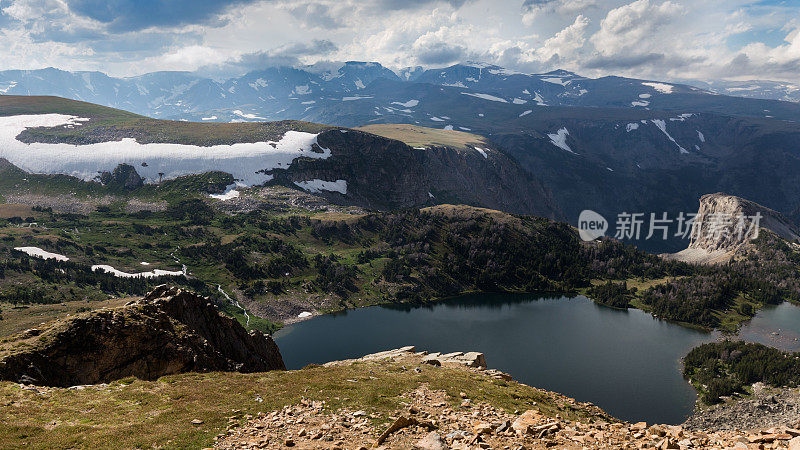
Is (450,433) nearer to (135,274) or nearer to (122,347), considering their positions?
(122,347)

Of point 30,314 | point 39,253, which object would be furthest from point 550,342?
point 39,253

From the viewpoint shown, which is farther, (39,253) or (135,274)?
(39,253)

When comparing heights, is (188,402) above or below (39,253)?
above

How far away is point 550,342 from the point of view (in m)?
121

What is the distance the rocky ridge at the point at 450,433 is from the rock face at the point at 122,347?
15030mm

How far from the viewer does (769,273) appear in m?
193

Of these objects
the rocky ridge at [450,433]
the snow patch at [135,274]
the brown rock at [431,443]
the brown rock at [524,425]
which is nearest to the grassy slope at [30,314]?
the snow patch at [135,274]

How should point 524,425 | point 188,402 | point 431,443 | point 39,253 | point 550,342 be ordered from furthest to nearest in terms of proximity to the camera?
point 39,253 < point 550,342 < point 188,402 < point 524,425 < point 431,443

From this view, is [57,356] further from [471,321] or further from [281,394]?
[471,321]

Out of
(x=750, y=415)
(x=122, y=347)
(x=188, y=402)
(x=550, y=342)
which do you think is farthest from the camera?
(x=550, y=342)

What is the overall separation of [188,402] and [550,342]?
116191mm

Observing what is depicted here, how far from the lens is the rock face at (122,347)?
1077 inches

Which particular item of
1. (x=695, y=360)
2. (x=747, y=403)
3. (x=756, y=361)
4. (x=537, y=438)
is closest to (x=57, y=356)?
(x=537, y=438)

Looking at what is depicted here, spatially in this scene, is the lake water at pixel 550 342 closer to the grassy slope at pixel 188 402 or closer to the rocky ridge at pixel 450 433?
the grassy slope at pixel 188 402
